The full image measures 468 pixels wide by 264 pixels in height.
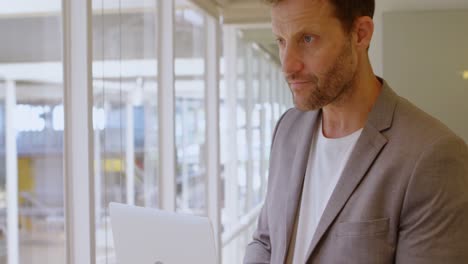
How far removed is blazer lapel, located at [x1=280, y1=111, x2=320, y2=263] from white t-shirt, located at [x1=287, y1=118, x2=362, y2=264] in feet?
0.05

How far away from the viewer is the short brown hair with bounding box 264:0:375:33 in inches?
48.3

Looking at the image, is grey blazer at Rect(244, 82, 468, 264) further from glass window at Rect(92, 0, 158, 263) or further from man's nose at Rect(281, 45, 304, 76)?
glass window at Rect(92, 0, 158, 263)

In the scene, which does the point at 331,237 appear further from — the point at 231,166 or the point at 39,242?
the point at 231,166

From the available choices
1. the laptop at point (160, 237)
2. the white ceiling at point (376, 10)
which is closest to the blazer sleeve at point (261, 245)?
the laptop at point (160, 237)

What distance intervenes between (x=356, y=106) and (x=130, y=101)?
2.32 metres

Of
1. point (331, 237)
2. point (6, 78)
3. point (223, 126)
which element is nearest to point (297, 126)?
point (331, 237)

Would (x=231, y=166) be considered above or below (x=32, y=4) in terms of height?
below

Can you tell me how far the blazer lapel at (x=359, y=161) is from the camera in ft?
3.92

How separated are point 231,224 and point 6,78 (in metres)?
5.23

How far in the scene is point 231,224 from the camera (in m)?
7.06

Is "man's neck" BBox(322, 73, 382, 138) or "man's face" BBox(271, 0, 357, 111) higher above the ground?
"man's face" BBox(271, 0, 357, 111)

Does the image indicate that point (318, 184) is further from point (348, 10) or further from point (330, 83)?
point (348, 10)

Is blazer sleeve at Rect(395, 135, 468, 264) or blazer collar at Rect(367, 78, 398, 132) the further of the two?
blazer collar at Rect(367, 78, 398, 132)

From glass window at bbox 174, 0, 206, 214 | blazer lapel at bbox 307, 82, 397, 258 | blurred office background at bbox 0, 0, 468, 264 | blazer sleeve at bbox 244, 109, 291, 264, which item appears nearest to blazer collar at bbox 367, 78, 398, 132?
blazer lapel at bbox 307, 82, 397, 258
